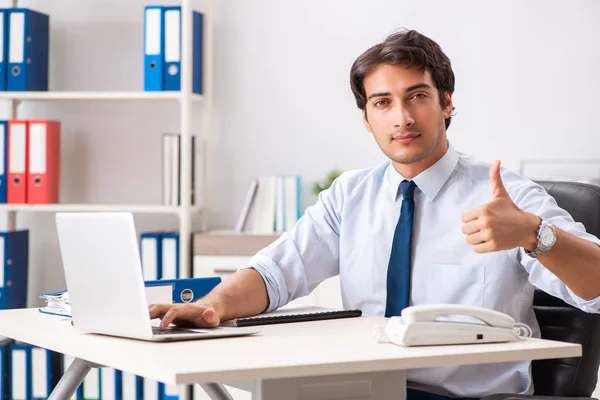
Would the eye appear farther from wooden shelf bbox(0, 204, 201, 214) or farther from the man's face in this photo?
wooden shelf bbox(0, 204, 201, 214)

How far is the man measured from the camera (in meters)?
1.79

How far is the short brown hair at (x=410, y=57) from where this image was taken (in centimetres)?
198

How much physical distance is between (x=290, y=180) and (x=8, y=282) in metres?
1.17

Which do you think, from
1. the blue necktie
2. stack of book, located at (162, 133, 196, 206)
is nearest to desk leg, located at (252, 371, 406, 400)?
the blue necktie

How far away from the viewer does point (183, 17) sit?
3398 mm

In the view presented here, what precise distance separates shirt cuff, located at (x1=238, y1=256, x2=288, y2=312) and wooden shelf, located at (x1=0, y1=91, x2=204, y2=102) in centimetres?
156

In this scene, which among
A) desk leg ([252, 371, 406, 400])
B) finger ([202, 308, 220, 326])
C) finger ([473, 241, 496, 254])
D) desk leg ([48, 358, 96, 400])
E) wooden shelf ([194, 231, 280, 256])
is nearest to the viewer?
desk leg ([252, 371, 406, 400])

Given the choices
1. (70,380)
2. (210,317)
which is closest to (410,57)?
(210,317)

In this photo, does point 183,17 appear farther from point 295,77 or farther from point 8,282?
point 8,282

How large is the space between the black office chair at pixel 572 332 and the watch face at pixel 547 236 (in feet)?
1.09

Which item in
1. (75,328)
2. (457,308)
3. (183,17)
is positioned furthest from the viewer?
(183,17)

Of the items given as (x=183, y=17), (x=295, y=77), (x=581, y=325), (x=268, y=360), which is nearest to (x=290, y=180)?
(x=295, y=77)

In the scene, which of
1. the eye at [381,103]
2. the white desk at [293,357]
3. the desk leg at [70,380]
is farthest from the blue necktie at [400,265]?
the desk leg at [70,380]

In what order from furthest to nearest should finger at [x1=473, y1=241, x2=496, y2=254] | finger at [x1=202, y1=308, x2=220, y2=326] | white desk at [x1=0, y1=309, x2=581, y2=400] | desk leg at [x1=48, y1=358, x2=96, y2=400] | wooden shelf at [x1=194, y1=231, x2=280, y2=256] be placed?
wooden shelf at [x1=194, y1=231, x2=280, y2=256] → desk leg at [x1=48, y1=358, x2=96, y2=400] → finger at [x1=202, y1=308, x2=220, y2=326] → finger at [x1=473, y1=241, x2=496, y2=254] → white desk at [x1=0, y1=309, x2=581, y2=400]
